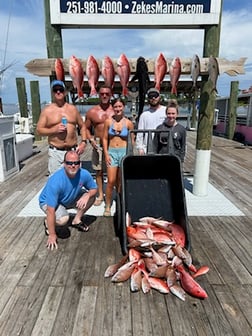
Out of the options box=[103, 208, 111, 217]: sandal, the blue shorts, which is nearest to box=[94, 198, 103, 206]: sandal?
box=[103, 208, 111, 217]: sandal

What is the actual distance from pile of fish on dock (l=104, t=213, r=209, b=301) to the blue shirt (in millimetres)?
658

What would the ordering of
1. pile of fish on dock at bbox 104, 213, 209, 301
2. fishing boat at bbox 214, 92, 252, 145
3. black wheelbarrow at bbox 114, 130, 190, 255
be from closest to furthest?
1. pile of fish on dock at bbox 104, 213, 209, 301
2. black wheelbarrow at bbox 114, 130, 190, 255
3. fishing boat at bbox 214, 92, 252, 145

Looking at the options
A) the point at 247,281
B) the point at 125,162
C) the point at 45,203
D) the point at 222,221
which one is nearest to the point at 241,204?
the point at 222,221

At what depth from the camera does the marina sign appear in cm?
405

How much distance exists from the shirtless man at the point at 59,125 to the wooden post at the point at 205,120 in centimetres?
198

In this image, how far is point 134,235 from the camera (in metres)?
2.66

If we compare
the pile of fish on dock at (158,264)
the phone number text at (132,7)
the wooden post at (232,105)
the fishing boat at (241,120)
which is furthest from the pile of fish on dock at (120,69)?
the wooden post at (232,105)

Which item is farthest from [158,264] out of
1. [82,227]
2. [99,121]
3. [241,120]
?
[241,120]

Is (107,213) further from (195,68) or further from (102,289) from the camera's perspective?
(195,68)

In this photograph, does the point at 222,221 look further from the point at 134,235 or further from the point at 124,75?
the point at 124,75

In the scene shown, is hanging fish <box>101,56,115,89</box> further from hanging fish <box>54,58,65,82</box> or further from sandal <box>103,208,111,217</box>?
sandal <box>103,208,111,217</box>

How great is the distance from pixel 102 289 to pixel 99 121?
95.7 inches

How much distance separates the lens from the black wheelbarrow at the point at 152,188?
3008 millimetres

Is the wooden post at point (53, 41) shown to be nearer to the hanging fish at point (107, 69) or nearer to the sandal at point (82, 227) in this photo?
the hanging fish at point (107, 69)
